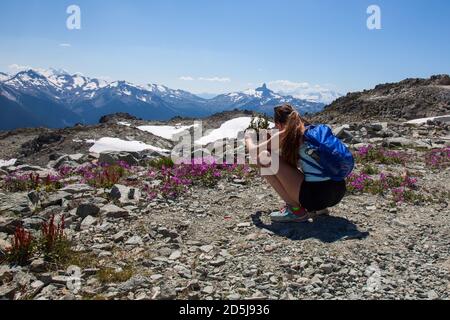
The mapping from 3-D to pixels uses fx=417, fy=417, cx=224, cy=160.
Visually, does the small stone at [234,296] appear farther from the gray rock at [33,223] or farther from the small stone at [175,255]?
the gray rock at [33,223]

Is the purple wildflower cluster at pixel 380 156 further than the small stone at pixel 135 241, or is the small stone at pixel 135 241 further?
the purple wildflower cluster at pixel 380 156

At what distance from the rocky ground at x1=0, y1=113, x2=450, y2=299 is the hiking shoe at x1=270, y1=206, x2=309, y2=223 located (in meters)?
0.12

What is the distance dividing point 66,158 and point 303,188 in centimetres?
1168

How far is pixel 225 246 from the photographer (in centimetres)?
709

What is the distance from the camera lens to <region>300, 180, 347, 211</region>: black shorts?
24.2ft

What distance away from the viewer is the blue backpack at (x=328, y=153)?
22.9ft

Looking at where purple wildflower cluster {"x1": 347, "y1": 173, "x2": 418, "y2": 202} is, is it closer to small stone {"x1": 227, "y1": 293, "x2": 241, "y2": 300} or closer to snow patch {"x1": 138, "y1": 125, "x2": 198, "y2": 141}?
small stone {"x1": 227, "y1": 293, "x2": 241, "y2": 300}

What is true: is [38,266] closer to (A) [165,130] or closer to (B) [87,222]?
(B) [87,222]

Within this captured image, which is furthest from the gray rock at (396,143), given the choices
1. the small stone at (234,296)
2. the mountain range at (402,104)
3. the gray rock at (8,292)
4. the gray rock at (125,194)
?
the gray rock at (8,292)

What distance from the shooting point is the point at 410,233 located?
7707 mm

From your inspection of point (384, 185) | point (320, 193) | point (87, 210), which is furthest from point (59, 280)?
point (384, 185)

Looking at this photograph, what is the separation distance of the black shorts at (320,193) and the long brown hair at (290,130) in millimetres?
527
